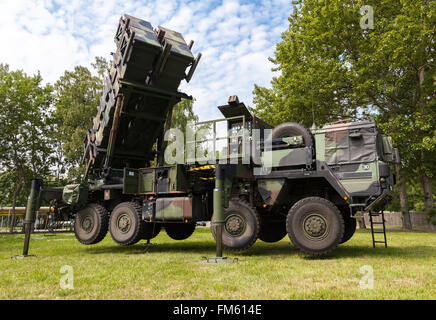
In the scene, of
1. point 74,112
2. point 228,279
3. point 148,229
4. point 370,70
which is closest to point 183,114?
point 74,112

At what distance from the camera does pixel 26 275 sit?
19.4 feet

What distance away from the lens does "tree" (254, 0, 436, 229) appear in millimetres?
16859

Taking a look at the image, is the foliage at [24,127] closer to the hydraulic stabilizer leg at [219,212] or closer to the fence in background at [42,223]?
the fence in background at [42,223]

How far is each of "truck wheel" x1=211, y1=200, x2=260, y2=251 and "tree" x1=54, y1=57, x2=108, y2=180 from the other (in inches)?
793

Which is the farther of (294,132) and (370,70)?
(370,70)

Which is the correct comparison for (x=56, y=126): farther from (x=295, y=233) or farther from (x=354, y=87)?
(x=295, y=233)

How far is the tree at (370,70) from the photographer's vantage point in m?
16.9

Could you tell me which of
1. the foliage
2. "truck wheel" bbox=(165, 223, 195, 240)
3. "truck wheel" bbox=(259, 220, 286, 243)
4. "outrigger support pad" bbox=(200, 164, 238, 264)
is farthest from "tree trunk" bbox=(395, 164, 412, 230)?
the foliage

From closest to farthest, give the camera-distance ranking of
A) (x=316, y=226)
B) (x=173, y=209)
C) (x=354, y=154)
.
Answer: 1. (x=316, y=226)
2. (x=354, y=154)
3. (x=173, y=209)

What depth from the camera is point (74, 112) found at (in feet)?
85.6

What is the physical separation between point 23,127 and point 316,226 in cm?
2370

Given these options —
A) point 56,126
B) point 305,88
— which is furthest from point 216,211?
point 56,126

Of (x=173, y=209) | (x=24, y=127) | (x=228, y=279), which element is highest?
(x=24, y=127)

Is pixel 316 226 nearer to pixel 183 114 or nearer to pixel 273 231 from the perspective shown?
pixel 273 231
